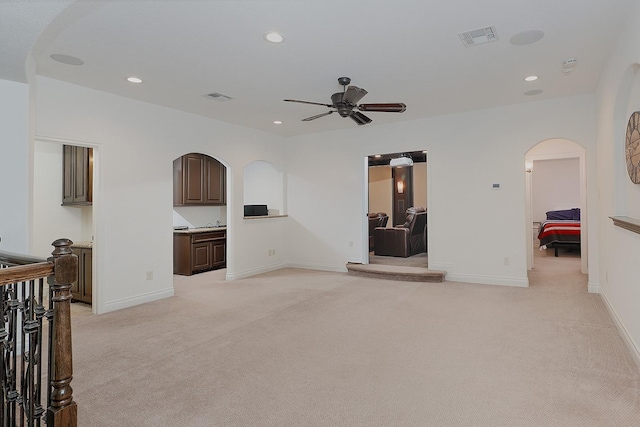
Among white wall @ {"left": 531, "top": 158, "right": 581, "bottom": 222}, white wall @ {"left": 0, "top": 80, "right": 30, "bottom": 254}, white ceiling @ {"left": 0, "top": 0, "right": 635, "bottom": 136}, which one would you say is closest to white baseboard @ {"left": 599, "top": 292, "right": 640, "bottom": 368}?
white ceiling @ {"left": 0, "top": 0, "right": 635, "bottom": 136}

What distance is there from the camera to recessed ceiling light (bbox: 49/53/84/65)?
3.46m

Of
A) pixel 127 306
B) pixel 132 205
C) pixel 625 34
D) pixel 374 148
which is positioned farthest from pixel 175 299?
Result: pixel 625 34

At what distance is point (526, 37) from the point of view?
322 centimetres

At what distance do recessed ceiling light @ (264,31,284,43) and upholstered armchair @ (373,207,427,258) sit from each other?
5.52 meters

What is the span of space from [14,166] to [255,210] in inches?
187

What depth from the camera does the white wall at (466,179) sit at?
540 centimetres

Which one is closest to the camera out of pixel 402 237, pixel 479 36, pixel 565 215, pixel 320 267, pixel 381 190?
pixel 479 36

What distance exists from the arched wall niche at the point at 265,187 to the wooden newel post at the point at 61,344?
239 inches

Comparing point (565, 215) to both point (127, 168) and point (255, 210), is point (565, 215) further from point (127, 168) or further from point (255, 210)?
point (127, 168)

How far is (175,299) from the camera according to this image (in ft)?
16.5

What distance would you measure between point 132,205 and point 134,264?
0.78 m

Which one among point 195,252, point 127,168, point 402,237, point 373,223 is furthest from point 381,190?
point 127,168

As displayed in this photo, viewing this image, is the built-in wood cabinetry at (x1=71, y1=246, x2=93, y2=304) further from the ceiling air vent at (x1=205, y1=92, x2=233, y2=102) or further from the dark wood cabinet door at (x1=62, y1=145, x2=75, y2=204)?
the ceiling air vent at (x1=205, y1=92, x2=233, y2=102)

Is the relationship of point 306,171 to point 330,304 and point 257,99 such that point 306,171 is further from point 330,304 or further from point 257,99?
point 330,304
